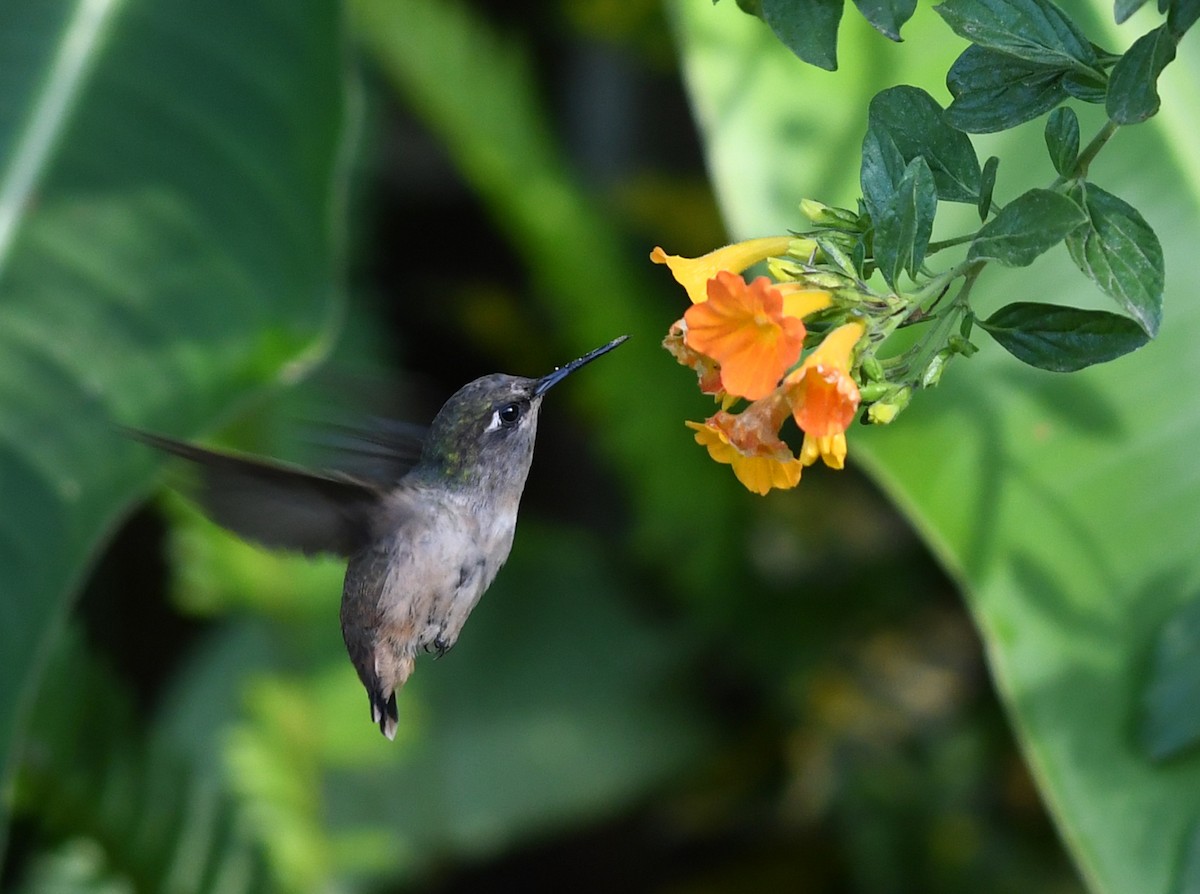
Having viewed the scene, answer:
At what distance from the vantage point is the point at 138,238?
2092 millimetres

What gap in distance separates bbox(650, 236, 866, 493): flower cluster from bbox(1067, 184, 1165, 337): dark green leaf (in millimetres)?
150

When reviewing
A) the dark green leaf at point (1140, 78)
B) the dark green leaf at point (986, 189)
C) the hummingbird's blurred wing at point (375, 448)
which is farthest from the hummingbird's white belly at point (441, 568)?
the dark green leaf at point (1140, 78)

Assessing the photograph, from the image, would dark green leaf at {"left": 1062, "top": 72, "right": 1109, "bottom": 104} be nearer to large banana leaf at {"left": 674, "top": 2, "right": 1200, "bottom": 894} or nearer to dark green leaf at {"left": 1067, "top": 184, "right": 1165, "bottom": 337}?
dark green leaf at {"left": 1067, "top": 184, "right": 1165, "bottom": 337}

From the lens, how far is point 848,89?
174cm

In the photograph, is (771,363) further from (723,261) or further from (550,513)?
(550,513)

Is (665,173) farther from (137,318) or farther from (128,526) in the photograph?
(137,318)

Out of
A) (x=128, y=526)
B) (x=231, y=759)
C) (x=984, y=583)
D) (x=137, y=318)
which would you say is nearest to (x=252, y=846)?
(x=231, y=759)

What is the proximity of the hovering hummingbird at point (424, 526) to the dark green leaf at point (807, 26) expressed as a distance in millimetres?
472

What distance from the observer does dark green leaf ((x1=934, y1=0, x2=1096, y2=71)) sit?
82 cm

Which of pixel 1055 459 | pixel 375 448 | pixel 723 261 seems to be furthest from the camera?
pixel 1055 459

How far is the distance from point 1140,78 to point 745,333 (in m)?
0.28

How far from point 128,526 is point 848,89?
3117 mm

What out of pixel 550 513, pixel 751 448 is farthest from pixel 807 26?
pixel 550 513

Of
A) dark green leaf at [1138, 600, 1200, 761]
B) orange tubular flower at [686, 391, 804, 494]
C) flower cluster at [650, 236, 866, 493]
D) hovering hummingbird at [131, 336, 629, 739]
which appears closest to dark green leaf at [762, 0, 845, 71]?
flower cluster at [650, 236, 866, 493]
